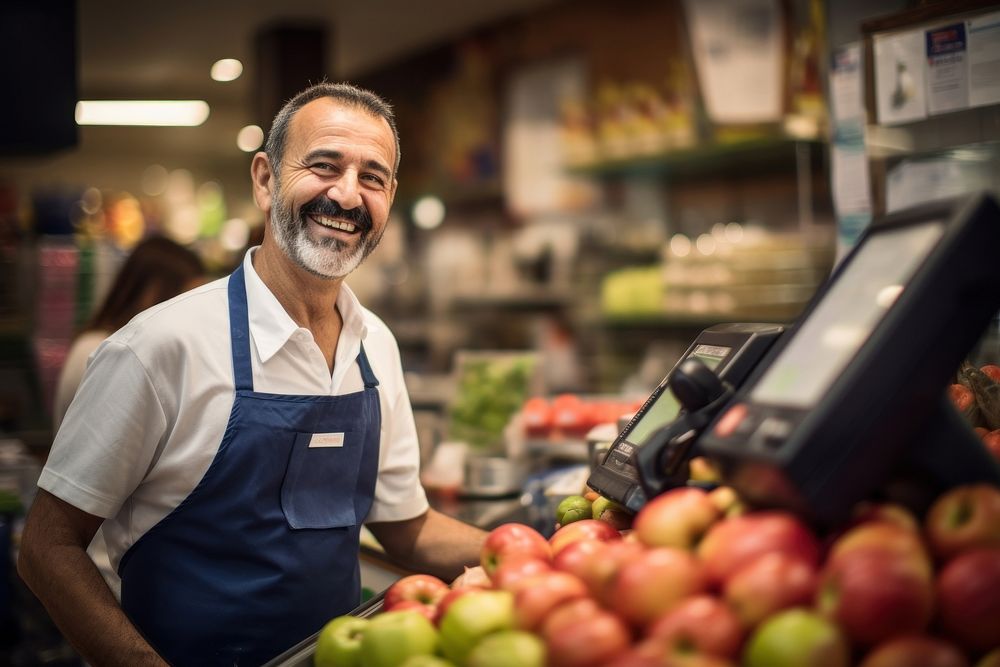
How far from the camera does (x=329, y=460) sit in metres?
1.87

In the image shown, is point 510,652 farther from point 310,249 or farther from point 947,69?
point 947,69

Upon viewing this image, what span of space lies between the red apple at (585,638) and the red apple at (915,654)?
251 millimetres

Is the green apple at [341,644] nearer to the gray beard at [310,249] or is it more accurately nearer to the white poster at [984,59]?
the gray beard at [310,249]

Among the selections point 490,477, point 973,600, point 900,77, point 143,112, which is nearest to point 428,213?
point 143,112

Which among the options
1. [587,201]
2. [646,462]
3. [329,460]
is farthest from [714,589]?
[587,201]

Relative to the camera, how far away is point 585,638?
0.96 metres

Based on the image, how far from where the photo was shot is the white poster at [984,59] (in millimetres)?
2293

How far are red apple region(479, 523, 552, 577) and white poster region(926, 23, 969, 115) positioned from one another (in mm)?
1822

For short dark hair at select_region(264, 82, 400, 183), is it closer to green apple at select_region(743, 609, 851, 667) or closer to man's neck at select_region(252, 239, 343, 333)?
man's neck at select_region(252, 239, 343, 333)

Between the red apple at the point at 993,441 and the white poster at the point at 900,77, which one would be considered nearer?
the red apple at the point at 993,441

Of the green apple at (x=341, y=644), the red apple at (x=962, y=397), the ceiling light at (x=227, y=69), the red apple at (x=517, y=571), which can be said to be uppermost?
the ceiling light at (x=227, y=69)

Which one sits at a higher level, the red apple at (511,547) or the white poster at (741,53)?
the white poster at (741,53)

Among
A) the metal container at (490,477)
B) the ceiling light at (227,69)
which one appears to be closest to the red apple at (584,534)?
the metal container at (490,477)

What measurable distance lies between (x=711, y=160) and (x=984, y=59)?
2.79 metres
